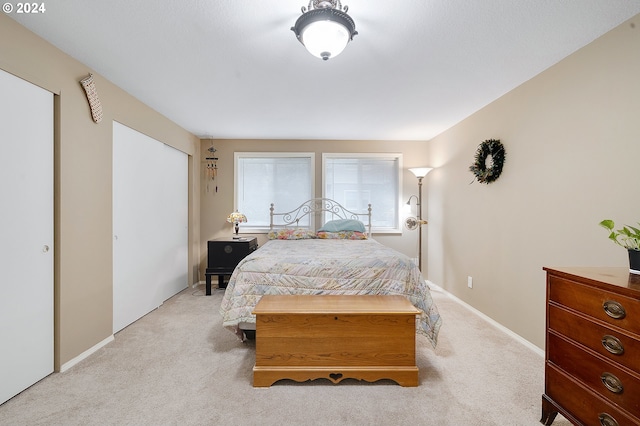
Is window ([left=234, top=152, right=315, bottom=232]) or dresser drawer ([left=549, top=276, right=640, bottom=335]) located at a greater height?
window ([left=234, top=152, right=315, bottom=232])

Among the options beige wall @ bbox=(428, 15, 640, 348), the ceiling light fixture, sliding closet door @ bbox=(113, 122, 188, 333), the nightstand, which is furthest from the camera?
the nightstand

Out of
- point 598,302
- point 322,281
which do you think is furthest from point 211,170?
point 598,302

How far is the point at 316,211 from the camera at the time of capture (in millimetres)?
4938

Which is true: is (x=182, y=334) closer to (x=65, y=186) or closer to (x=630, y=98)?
(x=65, y=186)

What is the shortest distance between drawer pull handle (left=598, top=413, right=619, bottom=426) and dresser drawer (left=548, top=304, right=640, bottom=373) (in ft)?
0.87

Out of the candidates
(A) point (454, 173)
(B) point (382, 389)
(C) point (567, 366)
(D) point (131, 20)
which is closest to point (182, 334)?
(B) point (382, 389)

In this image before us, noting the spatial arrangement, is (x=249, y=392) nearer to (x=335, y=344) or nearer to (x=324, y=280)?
(x=335, y=344)

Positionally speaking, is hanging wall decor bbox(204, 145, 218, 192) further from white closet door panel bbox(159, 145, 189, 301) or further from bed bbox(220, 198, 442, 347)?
bed bbox(220, 198, 442, 347)

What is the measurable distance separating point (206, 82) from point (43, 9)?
3.84ft

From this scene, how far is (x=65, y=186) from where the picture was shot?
89.4 inches

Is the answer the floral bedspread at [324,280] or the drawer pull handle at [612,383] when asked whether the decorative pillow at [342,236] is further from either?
the drawer pull handle at [612,383]

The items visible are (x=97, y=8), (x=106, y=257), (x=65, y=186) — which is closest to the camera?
(x=97, y=8)

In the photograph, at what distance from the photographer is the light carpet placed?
68.3 inches

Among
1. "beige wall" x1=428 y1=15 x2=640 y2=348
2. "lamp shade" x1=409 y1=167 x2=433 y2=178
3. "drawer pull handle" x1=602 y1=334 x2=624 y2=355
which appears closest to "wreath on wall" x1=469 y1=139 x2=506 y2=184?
"beige wall" x1=428 y1=15 x2=640 y2=348
